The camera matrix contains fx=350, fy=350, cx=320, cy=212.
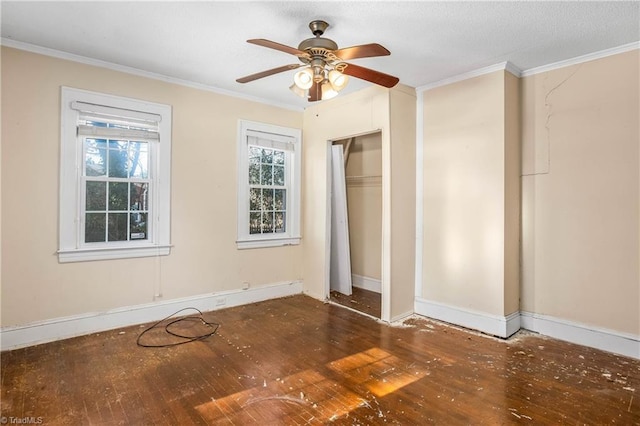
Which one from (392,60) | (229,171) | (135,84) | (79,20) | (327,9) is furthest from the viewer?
(229,171)

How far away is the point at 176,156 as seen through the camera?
13.5ft

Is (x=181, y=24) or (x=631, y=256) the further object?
A: (x=631, y=256)

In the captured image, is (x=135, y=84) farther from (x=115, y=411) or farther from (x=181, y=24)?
(x=115, y=411)

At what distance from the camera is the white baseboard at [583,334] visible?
3.10 m

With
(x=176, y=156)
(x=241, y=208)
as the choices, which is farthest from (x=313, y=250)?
(x=176, y=156)

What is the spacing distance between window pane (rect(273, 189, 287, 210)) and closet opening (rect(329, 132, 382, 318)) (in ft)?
2.38

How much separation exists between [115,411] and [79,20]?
9.55ft

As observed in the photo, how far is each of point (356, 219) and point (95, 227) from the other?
3.59 meters

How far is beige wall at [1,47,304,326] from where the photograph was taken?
3191 mm

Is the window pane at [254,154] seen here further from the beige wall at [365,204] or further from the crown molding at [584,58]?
the crown molding at [584,58]

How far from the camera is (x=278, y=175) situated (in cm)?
506

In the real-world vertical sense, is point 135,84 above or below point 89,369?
above

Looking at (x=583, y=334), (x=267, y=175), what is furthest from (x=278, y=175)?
(x=583, y=334)

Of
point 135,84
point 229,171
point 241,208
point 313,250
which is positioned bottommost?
point 313,250
